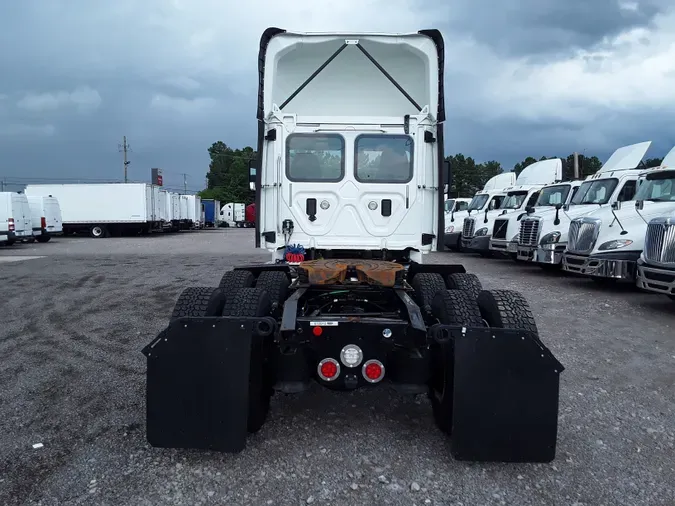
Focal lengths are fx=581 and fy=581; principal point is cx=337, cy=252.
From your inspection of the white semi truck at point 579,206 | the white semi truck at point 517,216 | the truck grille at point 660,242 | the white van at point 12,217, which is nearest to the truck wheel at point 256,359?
the truck grille at point 660,242

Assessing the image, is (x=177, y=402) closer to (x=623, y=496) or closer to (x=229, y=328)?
(x=229, y=328)

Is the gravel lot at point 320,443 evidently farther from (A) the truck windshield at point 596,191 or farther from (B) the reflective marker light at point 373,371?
(A) the truck windshield at point 596,191

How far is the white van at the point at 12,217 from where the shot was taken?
22188mm

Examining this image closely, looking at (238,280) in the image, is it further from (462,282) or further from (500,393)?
(500,393)

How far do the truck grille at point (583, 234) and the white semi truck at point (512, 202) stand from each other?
204 inches

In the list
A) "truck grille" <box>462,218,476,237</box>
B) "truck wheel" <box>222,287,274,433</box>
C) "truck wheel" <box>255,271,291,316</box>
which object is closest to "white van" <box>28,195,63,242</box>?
"truck grille" <box>462,218,476,237</box>

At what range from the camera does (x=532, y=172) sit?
1981 centimetres

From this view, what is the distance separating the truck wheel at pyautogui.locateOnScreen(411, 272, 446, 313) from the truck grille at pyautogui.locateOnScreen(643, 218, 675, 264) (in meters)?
5.09

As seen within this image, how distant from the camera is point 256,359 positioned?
147 inches

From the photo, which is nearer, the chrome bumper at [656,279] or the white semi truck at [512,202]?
the chrome bumper at [656,279]

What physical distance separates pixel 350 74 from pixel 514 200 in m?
13.1

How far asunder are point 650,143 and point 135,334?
1306 cm

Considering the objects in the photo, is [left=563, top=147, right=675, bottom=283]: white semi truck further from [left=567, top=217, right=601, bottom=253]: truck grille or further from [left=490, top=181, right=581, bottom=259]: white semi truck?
[left=490, top=181, right=581, bottom=259]: white semi truck

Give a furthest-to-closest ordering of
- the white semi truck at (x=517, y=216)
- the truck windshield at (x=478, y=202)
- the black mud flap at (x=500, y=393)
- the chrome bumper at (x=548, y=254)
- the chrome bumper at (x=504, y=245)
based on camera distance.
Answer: the truck windshield at (x=478, y=202), the chrome bumper at (x=504, y=245), the white semi truck at (x=517, y=216), the chrome bumper at (x=548, y=254), the black mud flap at (x=500, y=393)
